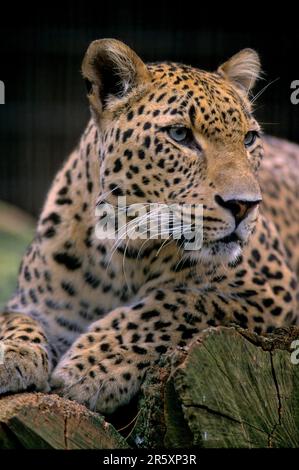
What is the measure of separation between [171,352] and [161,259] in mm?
893

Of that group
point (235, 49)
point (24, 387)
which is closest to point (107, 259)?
point (24, 387)

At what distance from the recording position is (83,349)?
4320mm

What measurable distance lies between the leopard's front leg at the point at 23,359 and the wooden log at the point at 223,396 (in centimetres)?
56

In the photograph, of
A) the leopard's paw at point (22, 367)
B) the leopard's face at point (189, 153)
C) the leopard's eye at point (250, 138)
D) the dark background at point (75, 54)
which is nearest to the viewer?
the leopard's paw at point (22, 367)

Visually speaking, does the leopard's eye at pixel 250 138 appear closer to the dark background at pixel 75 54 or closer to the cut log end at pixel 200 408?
the cut log end at pixel 200 408

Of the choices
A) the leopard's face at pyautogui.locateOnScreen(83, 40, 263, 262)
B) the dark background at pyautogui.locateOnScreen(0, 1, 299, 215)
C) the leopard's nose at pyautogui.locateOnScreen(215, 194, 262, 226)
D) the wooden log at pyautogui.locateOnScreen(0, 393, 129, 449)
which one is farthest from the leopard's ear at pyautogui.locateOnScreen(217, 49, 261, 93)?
the dark background at pyautogui.locateOnScreen(0, 1, 299, 215)

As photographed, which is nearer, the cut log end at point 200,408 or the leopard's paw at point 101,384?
the cut log end at point 200,408

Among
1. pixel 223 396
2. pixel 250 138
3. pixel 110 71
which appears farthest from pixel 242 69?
pixel 223 396

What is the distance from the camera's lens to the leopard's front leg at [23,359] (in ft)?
13.3

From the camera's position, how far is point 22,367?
162 inches

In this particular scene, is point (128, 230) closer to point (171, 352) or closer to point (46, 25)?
point (171, 352)

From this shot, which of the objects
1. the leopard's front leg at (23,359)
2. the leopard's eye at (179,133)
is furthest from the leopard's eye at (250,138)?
the leopard's front leg at (23,359)

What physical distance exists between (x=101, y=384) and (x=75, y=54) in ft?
21.1

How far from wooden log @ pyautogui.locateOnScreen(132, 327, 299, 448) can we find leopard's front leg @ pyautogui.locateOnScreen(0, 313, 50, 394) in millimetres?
A: 557
